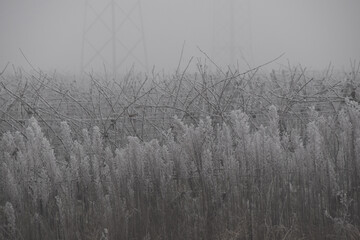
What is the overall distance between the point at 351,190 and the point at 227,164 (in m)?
0.66

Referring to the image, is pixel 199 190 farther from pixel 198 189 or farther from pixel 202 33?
pixel 202 33

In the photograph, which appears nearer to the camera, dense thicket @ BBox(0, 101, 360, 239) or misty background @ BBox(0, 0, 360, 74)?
dense thicket @ BBox(0, 101, 360, 239)

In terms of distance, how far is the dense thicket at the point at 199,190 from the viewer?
6.88ft

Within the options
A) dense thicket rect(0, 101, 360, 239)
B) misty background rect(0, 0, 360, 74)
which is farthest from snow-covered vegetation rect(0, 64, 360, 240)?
misty background rect(0, 0, 360, 74)

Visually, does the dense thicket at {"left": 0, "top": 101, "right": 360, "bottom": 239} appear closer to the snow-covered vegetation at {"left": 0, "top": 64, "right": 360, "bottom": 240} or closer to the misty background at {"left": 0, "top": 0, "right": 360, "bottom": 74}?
the snow-covered vegetation at {"left": 0, "top": 64, "right": 360, "bottom": 240}

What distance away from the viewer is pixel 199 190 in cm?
228

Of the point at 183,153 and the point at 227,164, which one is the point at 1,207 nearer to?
the point at 183,153

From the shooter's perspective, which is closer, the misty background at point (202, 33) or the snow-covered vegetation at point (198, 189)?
the snow-covered vegetation at point (198, 189)

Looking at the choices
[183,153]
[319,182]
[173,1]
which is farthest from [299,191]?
[173,1]

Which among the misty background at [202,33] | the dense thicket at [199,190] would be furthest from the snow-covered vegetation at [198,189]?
the misty background at [202,33]

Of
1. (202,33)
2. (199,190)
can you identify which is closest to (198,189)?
(199,190)

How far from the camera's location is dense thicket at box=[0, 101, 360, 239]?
210 cm

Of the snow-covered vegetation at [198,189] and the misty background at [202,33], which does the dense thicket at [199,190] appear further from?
the misty background at [202,33]

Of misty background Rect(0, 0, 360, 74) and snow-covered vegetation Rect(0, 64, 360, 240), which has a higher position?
misty background Rect(0, 0, 360, 74)
